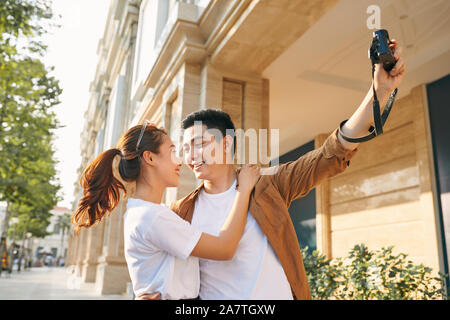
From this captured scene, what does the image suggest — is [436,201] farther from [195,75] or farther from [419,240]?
[195,75]

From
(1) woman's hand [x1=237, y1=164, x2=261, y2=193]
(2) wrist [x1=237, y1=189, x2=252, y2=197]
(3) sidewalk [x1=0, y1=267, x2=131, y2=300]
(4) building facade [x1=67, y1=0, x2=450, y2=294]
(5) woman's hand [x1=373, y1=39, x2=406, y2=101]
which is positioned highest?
(4) building facade [x1=67, y1=0, x2=450, y2=294]

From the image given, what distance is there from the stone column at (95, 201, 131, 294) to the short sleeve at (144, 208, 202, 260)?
9.65 m

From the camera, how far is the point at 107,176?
1.99 m

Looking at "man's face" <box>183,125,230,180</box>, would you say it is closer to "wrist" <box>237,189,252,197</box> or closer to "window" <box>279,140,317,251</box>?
"wrist" <box>237,189,252,197</box>

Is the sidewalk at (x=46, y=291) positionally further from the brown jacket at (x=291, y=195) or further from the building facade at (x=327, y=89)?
the brown jacket at (x=291, y=195)

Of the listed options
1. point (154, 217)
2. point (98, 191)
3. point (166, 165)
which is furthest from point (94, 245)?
point (154, 217)

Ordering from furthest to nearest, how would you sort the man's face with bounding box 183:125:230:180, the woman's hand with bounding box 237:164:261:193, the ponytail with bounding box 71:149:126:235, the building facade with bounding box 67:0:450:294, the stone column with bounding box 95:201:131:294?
the stone column with bounding box 95:201:131:294, the building facade with bounding box 67:0:450:294, the man's face with bounding box 183:125:230:180, the ponytail with bounding box 71:149:126:235, the woman's hand with bounding box 237:164:261:193

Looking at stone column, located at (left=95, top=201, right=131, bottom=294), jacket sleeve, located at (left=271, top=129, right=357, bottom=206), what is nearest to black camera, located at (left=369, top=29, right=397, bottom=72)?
jacket sleeve, located at (left=271, top=129, right=357, bottom=206)

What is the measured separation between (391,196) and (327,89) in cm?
236

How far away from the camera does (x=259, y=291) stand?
1.73 meters

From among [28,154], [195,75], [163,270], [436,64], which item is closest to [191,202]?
[163,270]

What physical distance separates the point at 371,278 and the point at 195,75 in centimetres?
358

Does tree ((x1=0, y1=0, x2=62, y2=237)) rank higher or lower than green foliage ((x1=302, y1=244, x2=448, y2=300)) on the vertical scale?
higher

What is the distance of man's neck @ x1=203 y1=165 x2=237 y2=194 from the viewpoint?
2148 mm
